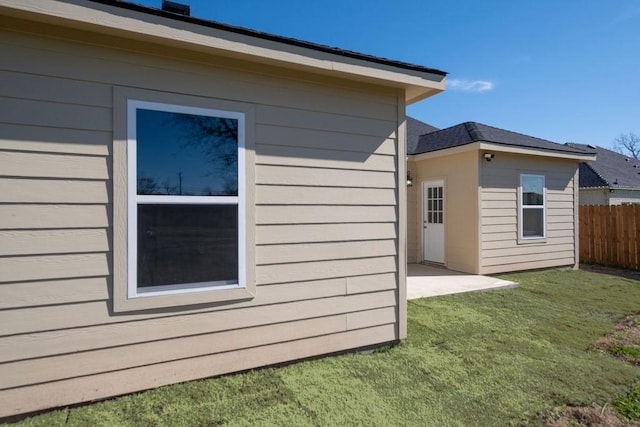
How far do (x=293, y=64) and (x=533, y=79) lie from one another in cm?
909

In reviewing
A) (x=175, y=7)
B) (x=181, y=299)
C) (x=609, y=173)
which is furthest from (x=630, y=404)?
(x=609, y=173)

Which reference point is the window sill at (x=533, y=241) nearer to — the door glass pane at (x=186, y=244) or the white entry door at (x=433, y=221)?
the white entry door at (x=433, y=221)

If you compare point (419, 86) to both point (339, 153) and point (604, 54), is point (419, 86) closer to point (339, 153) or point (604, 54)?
point (339, 153)

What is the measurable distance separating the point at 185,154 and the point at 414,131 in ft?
30.2

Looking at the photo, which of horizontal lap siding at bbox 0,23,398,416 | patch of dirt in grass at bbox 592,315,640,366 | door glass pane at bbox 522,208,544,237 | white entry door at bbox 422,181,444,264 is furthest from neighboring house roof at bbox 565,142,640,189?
horizontal lap siding at bbox 0,23,398,416

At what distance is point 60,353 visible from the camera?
2162mm

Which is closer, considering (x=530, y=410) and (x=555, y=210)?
(x=530, y=410)

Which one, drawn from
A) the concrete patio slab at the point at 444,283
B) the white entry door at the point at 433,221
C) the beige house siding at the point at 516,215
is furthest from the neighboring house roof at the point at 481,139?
the concrete patio slab at the point at 444,283

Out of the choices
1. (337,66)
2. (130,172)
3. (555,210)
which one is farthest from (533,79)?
(130,172)

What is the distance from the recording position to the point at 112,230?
2.28 metres

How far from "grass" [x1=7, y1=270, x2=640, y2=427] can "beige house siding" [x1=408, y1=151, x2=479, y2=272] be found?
2.93 meters

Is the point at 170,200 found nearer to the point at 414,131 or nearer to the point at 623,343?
the point at 623,343

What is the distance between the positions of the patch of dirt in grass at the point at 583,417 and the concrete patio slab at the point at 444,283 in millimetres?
2745

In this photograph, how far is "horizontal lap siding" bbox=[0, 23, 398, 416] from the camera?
2.10 metres
